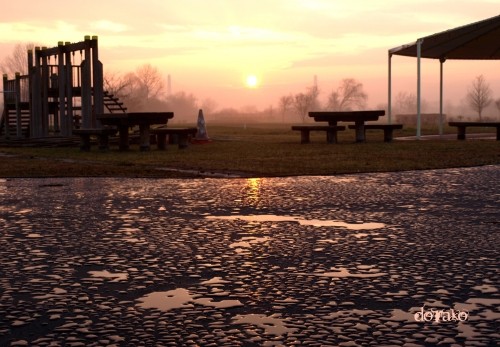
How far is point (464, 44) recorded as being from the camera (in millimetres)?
28547

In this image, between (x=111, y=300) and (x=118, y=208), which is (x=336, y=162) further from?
(x=111, y=300)

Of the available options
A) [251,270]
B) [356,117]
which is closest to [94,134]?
[356,117]

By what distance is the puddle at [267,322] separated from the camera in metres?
3.58

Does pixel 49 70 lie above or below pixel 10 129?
above

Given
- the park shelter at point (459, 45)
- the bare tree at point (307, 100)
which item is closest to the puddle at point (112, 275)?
the park shelter at point (459, 45)

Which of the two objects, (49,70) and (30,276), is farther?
(49,70)

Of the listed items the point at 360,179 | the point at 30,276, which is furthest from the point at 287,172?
the point at 30,276

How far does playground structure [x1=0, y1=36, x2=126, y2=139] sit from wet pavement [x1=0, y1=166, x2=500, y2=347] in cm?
1791

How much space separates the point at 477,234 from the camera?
6527mm

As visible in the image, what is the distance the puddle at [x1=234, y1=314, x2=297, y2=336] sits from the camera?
11.7ft

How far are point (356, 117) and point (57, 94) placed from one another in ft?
41.4

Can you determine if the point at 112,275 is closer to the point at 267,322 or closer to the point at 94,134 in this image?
the point at 267,322

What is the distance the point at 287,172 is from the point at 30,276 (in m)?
8.81

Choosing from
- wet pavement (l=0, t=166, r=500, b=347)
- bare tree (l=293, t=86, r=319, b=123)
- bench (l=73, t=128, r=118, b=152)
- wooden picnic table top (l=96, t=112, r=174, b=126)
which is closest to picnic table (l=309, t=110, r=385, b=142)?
wooden picnic table top (l=96, t=112, r=174, b=126)
